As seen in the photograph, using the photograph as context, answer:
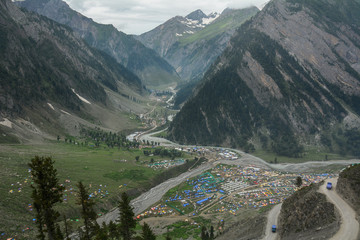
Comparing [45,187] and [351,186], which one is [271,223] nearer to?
[351,186]

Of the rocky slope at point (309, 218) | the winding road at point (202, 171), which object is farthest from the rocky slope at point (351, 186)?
the winding road at point (202, 171)

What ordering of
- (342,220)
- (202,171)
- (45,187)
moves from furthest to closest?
(202,171), (342,220), (45,187)

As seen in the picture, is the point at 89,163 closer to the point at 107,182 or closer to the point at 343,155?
the point at 107,182

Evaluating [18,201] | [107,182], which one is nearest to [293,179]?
[107,182]

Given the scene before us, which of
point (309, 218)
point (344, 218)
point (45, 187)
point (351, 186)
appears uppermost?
point (45, 187)

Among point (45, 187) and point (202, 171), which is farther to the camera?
point (202, 171)

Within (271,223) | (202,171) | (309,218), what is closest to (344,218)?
(309,218)
